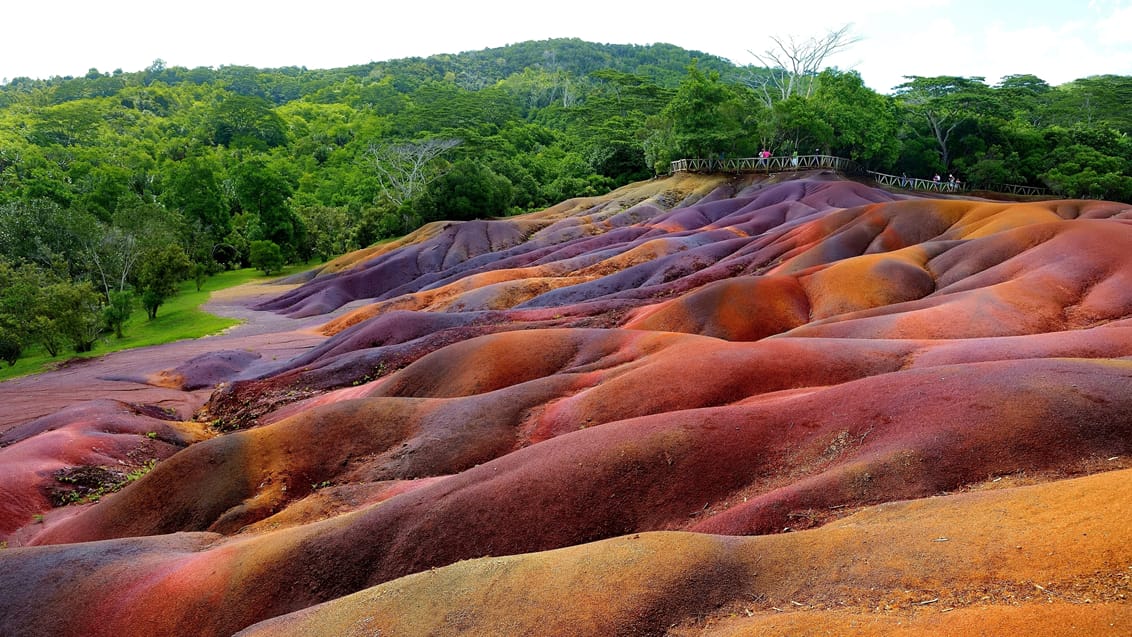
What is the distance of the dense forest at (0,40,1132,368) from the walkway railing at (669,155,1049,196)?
4.27 feet

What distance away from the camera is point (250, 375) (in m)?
38.2

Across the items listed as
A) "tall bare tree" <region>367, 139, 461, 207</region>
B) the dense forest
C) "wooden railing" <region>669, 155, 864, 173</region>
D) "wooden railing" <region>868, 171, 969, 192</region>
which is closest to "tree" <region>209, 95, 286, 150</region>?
the dense forest

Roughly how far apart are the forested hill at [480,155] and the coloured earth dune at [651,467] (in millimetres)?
34388

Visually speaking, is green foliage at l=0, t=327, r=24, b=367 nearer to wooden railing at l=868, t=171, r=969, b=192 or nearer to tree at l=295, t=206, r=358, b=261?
tree at l=295, t=206, r=358, b=261

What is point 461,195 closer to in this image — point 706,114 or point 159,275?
point 706,114

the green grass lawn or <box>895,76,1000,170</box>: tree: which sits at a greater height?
<box>895,76,1000,170</box>: tree

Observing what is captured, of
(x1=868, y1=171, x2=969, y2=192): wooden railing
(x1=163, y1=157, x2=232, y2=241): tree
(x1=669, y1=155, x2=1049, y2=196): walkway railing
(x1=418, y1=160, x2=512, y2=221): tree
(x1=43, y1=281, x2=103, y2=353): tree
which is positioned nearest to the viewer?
(x1=43, y1=281, x2=103, y2=353): tree

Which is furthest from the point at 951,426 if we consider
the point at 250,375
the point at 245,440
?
the point at 250,375

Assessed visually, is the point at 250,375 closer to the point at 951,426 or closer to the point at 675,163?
the point at 951,426

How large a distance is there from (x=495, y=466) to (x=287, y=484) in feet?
24.0

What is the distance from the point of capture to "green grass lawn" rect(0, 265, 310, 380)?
4356cm

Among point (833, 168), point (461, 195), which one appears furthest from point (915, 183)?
point (461, 195)

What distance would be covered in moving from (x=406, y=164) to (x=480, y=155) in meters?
10.3

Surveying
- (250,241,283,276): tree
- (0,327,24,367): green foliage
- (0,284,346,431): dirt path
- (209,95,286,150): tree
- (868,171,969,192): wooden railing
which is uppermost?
(209,95,286,150): tree
